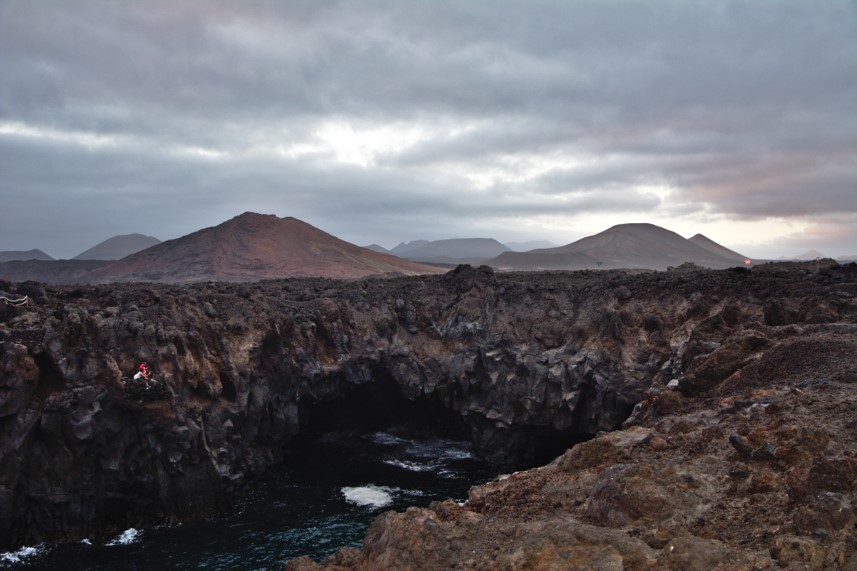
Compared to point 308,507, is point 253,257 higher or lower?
higher

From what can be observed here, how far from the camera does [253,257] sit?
143m

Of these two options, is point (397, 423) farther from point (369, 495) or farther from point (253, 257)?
point (253, 257)

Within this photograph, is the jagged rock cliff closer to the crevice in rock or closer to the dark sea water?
the crevice in rock

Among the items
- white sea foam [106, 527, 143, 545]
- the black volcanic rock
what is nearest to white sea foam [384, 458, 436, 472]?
white sea foam [106, 527, 143, 545]

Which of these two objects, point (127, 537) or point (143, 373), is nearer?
point (127, 537)

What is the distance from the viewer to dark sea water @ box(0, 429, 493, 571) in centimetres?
3156

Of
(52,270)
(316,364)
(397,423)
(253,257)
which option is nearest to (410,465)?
(397,423)

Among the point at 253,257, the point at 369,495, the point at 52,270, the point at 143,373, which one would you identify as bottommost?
the point at 369,495

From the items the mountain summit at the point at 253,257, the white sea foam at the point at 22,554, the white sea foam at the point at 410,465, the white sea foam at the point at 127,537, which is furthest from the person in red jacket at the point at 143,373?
the mountain summit at the point at 253,257

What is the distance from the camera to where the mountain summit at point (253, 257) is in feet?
444

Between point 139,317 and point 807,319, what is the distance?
39.5 m

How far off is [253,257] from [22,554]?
116 metres

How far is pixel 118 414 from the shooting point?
116ft

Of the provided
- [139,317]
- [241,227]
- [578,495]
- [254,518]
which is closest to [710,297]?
[578,495]
